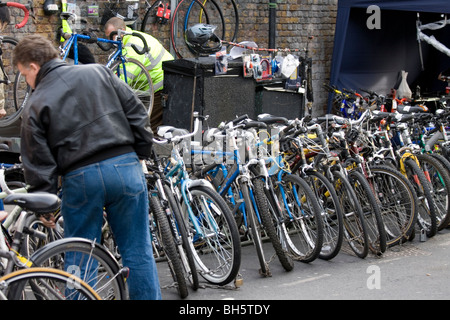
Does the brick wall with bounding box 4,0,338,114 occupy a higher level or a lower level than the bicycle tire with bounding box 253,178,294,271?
higher

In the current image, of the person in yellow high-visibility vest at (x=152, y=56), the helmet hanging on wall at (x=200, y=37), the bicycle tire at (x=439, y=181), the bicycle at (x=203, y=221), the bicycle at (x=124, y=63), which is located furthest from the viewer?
the helmet hanging on wall at (x=200, y=37)

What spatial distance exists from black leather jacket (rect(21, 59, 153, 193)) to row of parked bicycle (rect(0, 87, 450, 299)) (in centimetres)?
46

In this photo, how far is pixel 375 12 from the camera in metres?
11.5

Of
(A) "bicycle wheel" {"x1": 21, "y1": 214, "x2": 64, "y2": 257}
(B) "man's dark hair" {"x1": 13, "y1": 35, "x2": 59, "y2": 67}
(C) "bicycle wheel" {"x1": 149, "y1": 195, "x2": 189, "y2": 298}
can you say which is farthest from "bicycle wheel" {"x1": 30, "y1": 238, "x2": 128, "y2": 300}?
(C) "bicycle wheel" {"x1": 149, "y1": 195, "x2": 189, "y2": 298}

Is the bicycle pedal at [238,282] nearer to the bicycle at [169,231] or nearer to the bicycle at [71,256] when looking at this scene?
the bicycle at [169,231]

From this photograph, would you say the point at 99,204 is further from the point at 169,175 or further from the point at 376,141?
the point at 376,141

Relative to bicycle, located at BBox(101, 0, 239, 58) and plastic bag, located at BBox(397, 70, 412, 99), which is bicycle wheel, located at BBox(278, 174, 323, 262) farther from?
plastic bag, located at BBox(397, 70, 412, 99)

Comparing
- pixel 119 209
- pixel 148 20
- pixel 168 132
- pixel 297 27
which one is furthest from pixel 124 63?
pixel 119 209

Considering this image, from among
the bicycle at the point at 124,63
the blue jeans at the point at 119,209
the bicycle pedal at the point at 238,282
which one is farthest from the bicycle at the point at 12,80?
the blue jeans at the point at 119,209

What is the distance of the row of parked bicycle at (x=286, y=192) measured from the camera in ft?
18.3

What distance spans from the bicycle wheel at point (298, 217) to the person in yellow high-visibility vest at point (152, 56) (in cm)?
334

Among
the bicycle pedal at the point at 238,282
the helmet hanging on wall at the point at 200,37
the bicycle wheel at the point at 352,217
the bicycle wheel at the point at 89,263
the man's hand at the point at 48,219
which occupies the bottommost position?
the bicycle pedal at the point at 238,282

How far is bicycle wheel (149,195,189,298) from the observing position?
5324 mm

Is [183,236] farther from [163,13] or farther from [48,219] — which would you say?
[163,13]
